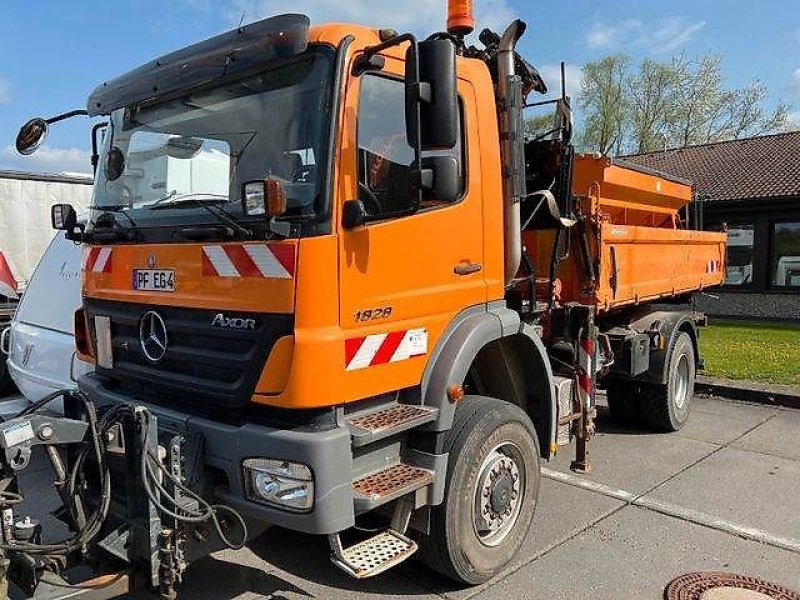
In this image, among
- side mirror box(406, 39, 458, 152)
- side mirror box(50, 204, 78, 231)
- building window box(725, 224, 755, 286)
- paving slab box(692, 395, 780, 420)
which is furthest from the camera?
building window box(725, 224, 755, 286)

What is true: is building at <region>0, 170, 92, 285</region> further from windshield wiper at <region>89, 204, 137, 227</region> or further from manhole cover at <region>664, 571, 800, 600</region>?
manhole cover at <region>664, 571, 800, 600</region>

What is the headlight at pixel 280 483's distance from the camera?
2.85 m

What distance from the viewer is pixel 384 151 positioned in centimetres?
317

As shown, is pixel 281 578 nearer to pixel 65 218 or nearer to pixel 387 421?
pixel 387 421

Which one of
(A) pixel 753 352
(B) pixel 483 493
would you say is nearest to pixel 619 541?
(B) pixel 483 493

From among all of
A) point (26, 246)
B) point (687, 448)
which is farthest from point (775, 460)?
point (26, 246)

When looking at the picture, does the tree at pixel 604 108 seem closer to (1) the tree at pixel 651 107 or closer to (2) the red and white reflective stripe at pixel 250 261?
(1) the tree at pixel 651 107

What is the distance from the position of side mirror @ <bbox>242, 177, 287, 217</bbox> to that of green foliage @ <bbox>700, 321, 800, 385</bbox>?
25.5ft

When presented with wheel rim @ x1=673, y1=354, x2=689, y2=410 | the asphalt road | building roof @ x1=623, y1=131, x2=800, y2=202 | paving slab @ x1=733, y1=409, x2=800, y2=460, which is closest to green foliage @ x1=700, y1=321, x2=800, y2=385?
paving slab @ x1=733, y1=409, x2=800, y2=460

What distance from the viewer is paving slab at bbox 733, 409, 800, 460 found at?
6.15 meters

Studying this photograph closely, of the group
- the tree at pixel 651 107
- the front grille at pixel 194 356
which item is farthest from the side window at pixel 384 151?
the tree at pixel 651 107

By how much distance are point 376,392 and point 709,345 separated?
1018 cm

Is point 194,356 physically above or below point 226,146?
below

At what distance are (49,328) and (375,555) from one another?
4068mm
